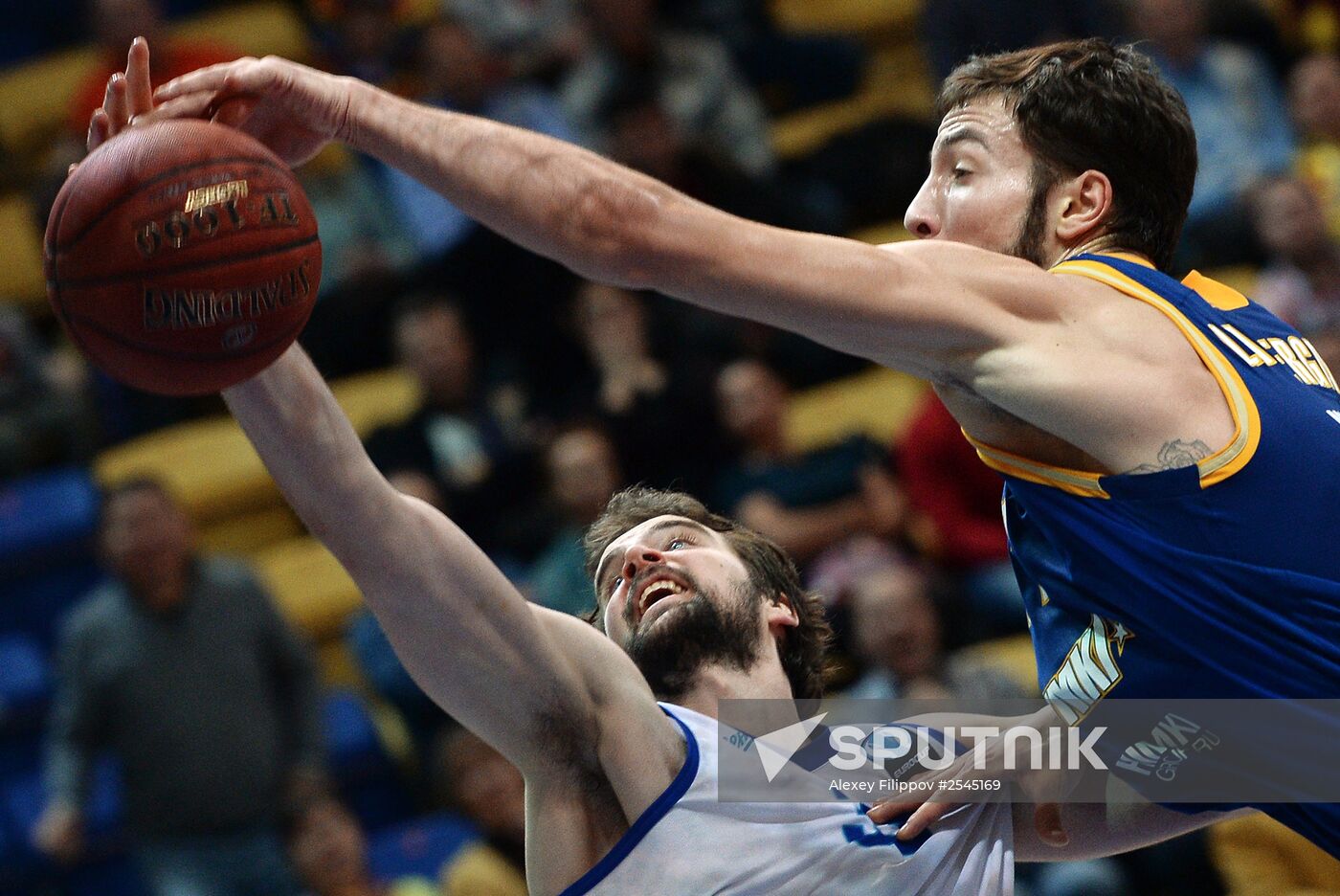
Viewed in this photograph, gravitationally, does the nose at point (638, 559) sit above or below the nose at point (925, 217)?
below

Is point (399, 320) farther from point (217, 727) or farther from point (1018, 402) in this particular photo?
point (1018, 402)

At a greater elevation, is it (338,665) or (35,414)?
(35,414)

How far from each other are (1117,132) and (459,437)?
16.1ft

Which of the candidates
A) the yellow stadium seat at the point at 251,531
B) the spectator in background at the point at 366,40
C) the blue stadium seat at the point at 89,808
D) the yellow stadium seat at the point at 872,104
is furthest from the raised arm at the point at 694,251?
the yellow stadium seat at the point at 872,104

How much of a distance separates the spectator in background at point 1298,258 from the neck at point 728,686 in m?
4.38

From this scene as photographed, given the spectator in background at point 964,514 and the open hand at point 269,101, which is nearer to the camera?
the open hand at point 269,101

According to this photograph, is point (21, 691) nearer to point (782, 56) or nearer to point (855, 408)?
point (855, 408)

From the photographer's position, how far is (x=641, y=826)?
3.16 meters

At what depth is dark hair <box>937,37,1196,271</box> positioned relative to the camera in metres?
3.13

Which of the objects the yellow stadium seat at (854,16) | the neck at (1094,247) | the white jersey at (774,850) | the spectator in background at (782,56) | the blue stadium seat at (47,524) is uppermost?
the yellow stadium seat at (854,16)

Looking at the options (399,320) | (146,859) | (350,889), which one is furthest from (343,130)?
(399,320)

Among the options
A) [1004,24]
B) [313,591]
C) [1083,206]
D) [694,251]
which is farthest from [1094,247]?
[1004,24]

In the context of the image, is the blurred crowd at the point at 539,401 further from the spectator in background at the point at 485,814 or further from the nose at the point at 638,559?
the nose at the point at 638,559

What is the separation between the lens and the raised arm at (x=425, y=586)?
3096 mm
